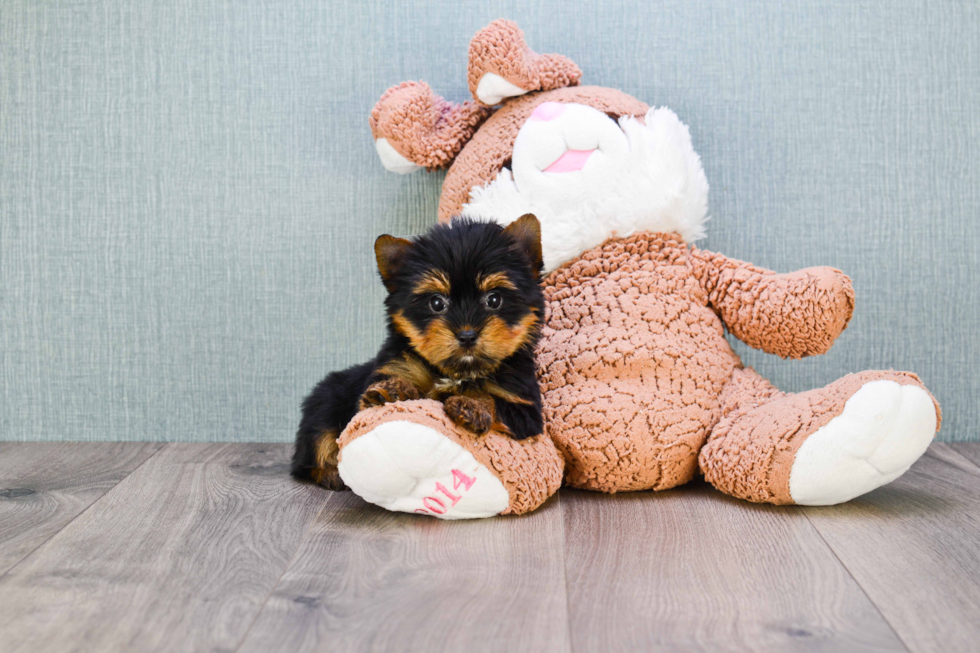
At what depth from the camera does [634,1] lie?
6.72ft

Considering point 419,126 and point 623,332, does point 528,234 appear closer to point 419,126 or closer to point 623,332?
point 623,332

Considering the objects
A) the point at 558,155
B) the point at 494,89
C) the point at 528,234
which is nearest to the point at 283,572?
the point at 528,234

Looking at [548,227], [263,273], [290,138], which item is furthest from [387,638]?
[290,138]

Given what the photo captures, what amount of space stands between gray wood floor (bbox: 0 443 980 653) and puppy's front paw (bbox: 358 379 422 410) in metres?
0.24

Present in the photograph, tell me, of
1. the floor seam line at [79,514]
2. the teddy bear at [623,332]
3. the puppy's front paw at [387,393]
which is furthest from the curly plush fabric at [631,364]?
the floor seam line at [79,514]

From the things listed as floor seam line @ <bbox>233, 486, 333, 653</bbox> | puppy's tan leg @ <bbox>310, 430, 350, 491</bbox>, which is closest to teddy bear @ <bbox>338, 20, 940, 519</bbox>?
floor seam line @ <bbox>233, 486, 333, 653</bbox>

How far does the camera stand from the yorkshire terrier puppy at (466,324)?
53.7 inches

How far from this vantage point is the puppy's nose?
1334mm

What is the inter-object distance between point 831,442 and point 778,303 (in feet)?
1.19

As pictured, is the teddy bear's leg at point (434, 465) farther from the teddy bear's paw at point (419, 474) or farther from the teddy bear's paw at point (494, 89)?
the teddy bear's paw at point (494, 89)

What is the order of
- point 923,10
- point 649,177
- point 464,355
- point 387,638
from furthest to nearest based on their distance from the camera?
point 923,10, point 649,177, point 464,355, point 387,638

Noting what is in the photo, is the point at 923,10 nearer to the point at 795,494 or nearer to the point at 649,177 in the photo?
the point at 649,177

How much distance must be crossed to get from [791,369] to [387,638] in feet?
4.83

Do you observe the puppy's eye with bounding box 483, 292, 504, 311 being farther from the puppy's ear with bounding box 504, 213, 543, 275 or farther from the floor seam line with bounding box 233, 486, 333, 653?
the floor seam line with bounding box 233, 486, 333, 653
